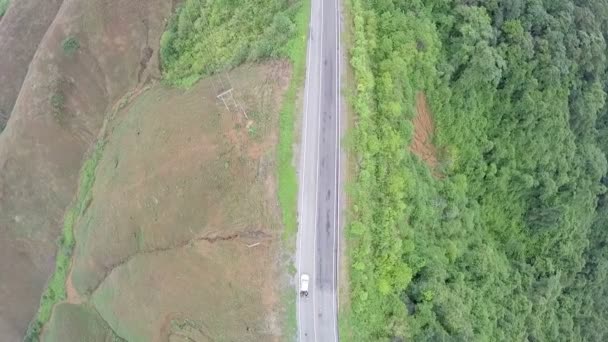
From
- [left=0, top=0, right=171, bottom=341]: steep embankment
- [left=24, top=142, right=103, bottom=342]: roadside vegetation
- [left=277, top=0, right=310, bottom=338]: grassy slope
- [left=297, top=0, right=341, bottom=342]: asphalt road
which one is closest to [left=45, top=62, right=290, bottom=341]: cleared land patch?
[left=277, top=0, right=310, bottom=338]: grassy slope

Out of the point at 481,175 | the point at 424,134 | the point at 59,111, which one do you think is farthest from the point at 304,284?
the point at 59,111

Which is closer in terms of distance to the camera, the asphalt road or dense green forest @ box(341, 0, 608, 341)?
the asphalt road

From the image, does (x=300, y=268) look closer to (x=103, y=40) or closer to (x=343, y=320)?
(x=343, y=320)

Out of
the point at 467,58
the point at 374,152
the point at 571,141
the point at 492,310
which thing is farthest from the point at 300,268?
the point at 571,141

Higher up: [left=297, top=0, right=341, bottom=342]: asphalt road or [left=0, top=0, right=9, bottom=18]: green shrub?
[left=0, top=0, right=9, bottom=18]: green shrub

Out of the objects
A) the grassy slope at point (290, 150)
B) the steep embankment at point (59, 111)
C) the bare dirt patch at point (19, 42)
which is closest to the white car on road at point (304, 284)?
the grassy slope at point (290, 150)

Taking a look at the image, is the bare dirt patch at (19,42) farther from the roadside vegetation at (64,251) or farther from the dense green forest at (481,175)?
the dense green forest at (481,175)

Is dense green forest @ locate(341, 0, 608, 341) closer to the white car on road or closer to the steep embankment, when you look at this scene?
the white car on road
